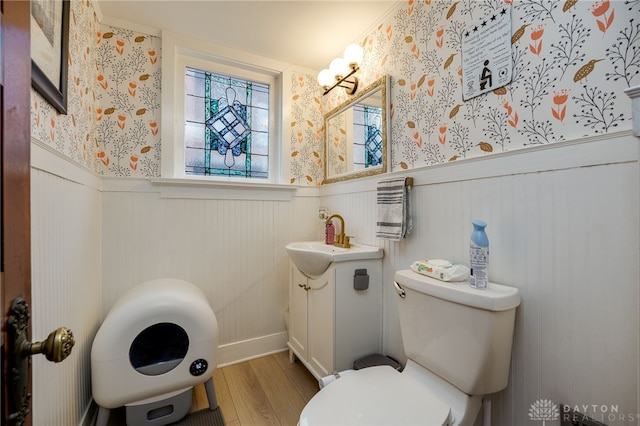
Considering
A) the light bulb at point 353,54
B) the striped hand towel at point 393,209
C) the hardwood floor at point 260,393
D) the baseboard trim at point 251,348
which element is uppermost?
the light bulb at point 353,54

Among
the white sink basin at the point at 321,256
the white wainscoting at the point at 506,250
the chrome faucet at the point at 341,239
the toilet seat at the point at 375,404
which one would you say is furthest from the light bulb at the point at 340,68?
the toilet seat at the point at 375,404

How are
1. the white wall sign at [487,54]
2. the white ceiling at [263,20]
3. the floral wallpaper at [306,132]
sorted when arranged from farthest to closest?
1. the floral wallpaper at [306,132]
2. the white ceiling at [263,20]
3. the white wall sign at [487,54]

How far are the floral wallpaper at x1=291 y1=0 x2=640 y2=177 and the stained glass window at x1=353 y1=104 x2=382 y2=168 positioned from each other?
0.38ft

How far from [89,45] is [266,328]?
82.2 inches

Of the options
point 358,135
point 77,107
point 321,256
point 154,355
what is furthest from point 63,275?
point 358,135

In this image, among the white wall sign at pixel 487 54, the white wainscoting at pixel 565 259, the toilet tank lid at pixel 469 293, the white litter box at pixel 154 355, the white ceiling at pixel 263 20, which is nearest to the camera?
the white wainscoting at pixel 565 259

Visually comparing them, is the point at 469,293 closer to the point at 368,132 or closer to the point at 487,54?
the point at 487,54

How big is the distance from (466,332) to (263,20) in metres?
1.97

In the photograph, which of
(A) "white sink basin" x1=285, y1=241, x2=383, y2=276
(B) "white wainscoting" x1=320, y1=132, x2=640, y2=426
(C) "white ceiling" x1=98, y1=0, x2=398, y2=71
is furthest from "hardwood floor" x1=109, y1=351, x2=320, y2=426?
(C) "white ceiling" x1=98, y1=0, x2=398, y2=71

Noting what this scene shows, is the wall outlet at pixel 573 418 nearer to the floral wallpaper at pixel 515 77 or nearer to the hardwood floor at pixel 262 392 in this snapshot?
the floral wallpaper at pixel 515 77

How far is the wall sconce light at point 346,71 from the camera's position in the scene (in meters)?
1.77

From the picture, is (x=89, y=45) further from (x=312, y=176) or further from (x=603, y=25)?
(x=603, y=25)

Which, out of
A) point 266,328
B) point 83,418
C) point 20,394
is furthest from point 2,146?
point 266,328

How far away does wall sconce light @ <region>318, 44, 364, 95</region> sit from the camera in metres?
1.77
